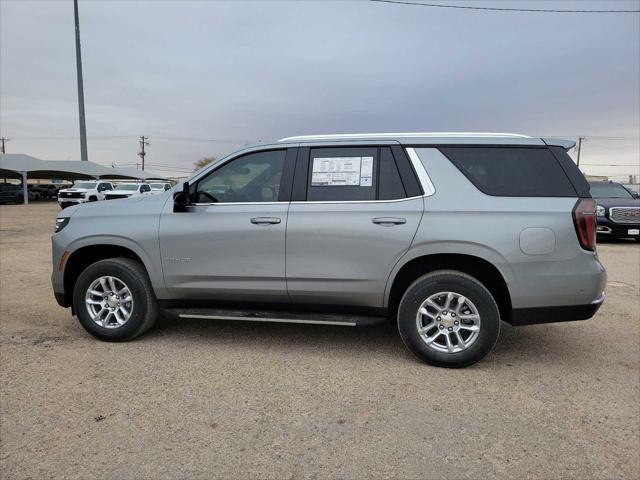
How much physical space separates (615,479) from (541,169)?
226 centimetres

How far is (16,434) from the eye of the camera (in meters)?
2.84

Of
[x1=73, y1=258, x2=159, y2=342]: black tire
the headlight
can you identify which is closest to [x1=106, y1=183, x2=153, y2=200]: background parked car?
the headlight

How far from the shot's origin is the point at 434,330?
3861 millimetres

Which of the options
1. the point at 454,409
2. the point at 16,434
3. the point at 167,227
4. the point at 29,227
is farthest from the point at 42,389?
the point at 29,227

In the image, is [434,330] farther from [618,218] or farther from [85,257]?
[618,218]

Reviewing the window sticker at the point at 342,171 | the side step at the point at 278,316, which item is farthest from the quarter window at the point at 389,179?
the side step at the point at 278,316

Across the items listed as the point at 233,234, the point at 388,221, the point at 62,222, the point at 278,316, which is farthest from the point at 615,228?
the point at 62,222

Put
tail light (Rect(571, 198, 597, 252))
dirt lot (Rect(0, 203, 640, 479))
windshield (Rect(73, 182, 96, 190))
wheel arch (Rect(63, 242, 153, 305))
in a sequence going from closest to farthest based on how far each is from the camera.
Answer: dirt lot (Rect(0, 203, 640, 479)) → tail light (Rect(571, 198, 597, 252)) → wheel arch (Rect(63, 242, 153, 305)) → windshield (Rect(73, 182, 96, 190))

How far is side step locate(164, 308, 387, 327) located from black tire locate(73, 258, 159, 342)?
0.20m

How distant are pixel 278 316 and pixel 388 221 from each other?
48.8 inches

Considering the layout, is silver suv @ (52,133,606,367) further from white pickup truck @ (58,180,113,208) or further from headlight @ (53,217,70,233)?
white pickup truck @ (58,180,113,208)

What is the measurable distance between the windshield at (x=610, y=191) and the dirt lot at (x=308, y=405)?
31.1 feet

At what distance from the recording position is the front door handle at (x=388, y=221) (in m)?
3.84

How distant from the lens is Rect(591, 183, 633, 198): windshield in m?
13.0
